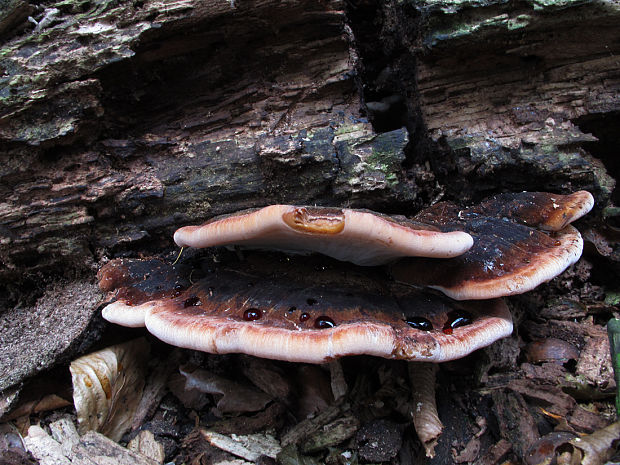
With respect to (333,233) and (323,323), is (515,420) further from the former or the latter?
(333,233)

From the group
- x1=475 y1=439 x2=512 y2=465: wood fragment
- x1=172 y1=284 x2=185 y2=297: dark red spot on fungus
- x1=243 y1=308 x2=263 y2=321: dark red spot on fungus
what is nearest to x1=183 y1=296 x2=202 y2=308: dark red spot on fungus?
x1=172 y1=284 x2=185 y2=297: dark red spot on fungus

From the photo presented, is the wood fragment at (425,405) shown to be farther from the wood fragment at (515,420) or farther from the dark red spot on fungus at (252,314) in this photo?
the dark red spot on fungus at (252,314)

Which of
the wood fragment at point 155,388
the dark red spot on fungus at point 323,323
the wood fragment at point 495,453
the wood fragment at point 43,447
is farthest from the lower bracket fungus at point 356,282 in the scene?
the wood fragment at point 43,447

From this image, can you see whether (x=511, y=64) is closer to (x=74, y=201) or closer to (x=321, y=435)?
(x=321, y=435)

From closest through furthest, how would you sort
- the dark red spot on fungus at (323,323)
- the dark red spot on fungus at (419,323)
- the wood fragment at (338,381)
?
the dark red spot on fungus at (323,323) → the dark red spot on fungus at (419,323) → the wood fragment at (338,381)

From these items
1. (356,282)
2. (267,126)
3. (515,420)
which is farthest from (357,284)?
(267,126)

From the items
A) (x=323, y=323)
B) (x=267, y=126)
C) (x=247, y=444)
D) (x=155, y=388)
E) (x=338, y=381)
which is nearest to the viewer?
(x=323, y=323)

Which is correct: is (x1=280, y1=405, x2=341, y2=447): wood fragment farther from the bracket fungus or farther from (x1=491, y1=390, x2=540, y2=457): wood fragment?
(x1=491, y1=390, x2=540, y2=457): wood fragment
